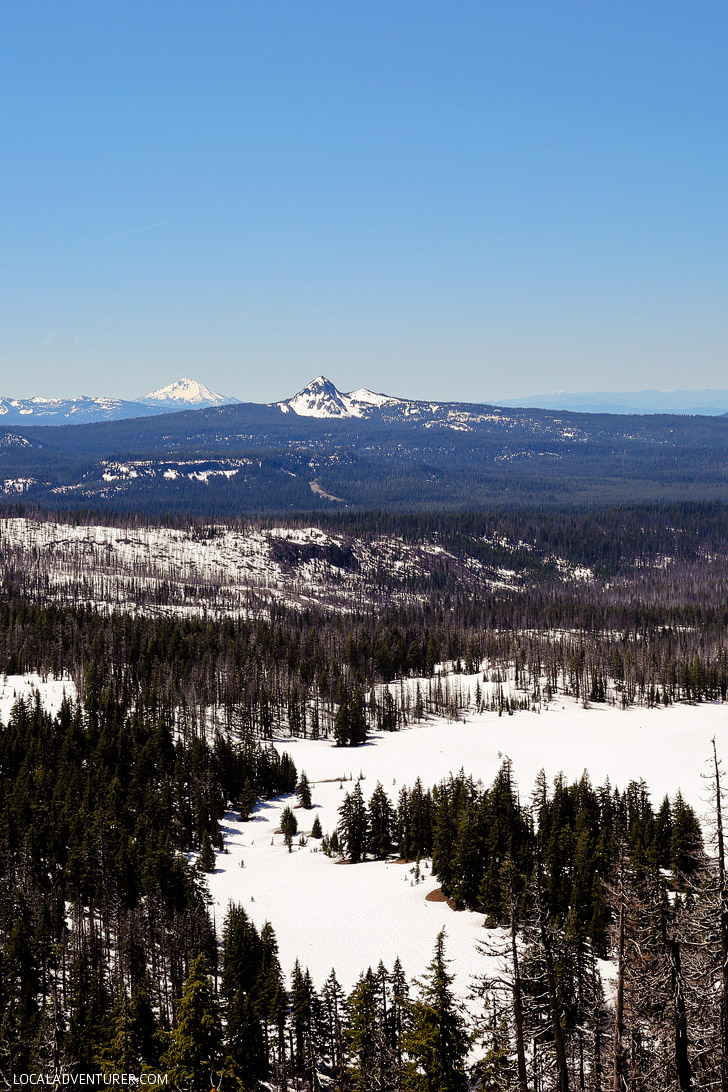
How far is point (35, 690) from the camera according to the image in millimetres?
156875

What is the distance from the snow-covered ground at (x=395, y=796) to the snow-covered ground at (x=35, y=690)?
148ft

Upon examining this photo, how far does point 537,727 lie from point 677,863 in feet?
293

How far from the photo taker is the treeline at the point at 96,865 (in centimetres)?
5784

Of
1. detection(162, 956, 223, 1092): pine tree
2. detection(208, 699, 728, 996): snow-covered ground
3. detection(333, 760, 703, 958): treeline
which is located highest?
detection(162, 956, 223, 1092): pine tree

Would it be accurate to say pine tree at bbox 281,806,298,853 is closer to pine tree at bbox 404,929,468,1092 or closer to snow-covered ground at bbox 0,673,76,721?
snow-covered ground at bbox 0,673,76,721

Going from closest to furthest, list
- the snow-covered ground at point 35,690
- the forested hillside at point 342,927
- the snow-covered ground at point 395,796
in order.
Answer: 1. the forested hillside at point 342,927
2. the snow-covered ground at point 395,796
3. the snow-covered ground at point 35,690

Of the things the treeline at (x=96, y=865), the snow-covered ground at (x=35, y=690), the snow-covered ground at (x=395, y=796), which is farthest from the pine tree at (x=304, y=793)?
the snow-covered ground at (x=35, y=690)

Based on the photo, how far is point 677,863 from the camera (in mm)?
87188

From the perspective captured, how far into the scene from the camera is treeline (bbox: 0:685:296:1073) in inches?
2277

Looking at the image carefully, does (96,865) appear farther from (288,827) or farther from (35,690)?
(35,690)

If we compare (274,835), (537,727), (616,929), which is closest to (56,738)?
(274,835)

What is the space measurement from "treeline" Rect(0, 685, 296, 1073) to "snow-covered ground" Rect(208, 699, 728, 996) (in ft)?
24.1

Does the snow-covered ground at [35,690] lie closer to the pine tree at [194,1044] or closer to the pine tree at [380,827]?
the pine tree at [380,827]

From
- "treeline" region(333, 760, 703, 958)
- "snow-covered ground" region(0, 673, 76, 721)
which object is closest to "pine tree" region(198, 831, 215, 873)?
"treeline" region(333, 760, 703, 958)
